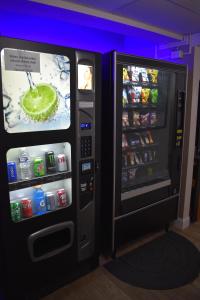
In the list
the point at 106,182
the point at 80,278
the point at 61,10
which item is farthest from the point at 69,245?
the point at 61,10

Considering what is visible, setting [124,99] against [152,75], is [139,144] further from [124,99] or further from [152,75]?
[152,75]

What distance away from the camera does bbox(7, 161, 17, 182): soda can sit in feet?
4.96

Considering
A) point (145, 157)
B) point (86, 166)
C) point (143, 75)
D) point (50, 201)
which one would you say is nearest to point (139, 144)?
point (145, 157)

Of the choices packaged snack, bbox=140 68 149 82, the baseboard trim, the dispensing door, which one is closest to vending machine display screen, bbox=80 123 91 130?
the dispensing door

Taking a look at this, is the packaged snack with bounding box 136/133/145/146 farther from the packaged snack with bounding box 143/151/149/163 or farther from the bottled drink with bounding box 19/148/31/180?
the bottled drink with bounding box 19/148/31/180

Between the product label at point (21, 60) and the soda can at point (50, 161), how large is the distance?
0.57 metres

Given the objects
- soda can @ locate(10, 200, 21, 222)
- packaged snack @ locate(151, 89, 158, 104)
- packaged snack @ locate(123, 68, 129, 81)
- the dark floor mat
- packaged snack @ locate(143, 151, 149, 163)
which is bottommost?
the dark floor mat

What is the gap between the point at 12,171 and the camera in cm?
152

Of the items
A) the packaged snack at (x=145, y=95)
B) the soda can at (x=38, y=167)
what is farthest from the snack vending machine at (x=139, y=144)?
the soda can at (x=38, y=167)

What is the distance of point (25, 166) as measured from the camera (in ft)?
5.22

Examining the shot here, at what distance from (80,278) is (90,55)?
5.99 feet

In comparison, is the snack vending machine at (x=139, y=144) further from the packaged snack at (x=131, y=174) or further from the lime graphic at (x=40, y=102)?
the lime graphic at (x=40, y=102)

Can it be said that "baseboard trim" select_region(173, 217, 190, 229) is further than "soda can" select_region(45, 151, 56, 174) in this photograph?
Yes

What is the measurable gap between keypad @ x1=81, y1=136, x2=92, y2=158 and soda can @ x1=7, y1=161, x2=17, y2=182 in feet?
1.63
